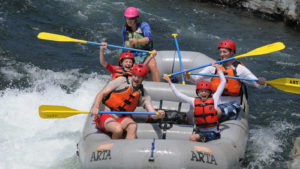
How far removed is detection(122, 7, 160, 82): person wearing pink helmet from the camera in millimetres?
6312

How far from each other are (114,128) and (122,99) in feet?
1.23

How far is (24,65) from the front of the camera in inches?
329

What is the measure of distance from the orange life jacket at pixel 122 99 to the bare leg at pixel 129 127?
160 mm

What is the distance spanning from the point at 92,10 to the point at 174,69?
539 cm

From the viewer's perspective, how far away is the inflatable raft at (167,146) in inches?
168

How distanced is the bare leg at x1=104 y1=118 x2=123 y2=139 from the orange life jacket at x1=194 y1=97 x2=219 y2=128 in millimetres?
946

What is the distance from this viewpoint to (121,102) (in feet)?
16.0

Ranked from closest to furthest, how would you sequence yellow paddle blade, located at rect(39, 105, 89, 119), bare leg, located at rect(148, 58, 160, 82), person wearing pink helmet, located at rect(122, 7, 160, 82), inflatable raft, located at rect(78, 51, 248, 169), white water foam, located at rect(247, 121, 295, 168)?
inflatable raft, located at rect(78, 51, 248, 169)
yellow paddle blade, located at rect(39, 105, 89, 119)
white water foam, located at rect(247, 121, 295, 168)
person wearing pink helmet, located at rect(122, 7, 160, 82)
bare leg, located at rect(148, 58, 160, 82)

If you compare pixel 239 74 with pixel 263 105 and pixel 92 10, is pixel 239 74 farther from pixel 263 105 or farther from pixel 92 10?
pixel 92 10

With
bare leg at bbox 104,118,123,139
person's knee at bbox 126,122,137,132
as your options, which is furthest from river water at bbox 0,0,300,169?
person's knee at bbox 126,122,137,132

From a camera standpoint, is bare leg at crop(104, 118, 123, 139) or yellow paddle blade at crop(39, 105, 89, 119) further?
yellow paddle blade at crop(39, 105, 89, 119)

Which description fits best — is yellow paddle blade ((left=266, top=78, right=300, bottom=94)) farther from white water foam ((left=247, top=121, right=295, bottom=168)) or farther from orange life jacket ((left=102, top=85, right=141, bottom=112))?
orange life jacket ((left=102, top=85, right=141, bottom=112))

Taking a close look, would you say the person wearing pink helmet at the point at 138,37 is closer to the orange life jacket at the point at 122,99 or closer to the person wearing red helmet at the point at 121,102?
the person wearing red helmet at the point at 121,102

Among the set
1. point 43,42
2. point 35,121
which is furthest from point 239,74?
point 43,42
